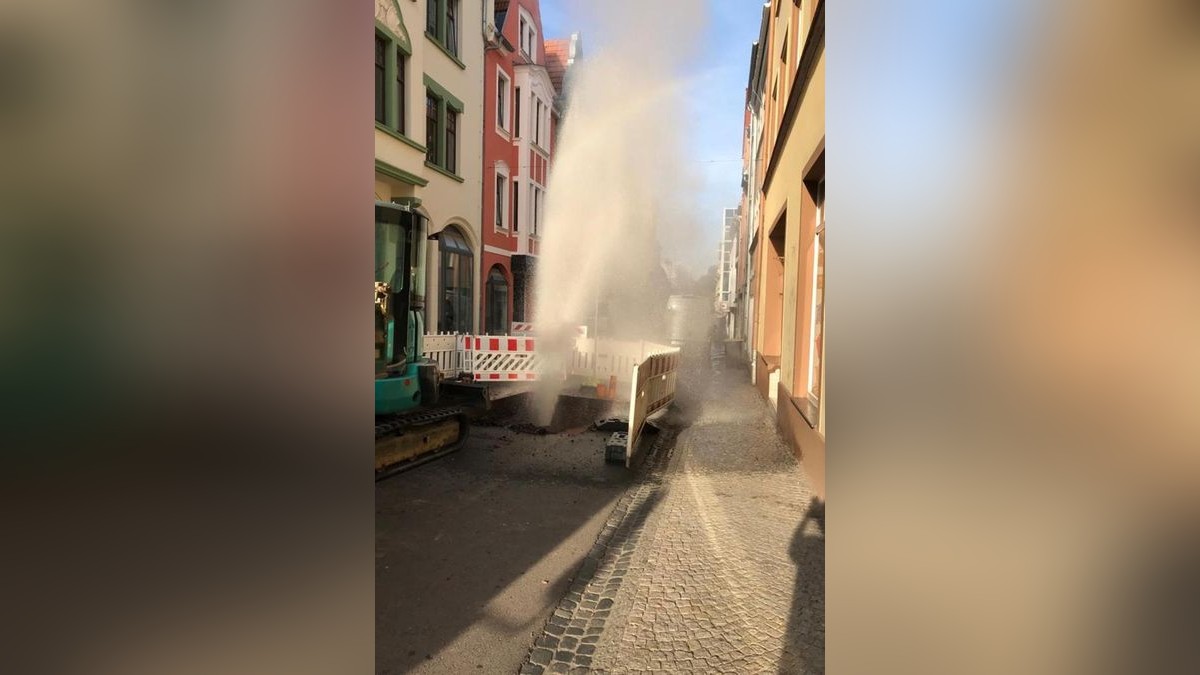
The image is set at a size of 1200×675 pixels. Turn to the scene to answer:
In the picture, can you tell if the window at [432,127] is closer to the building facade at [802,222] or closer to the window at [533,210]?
the window at [533,210]

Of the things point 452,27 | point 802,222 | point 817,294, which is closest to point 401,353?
point 817,294

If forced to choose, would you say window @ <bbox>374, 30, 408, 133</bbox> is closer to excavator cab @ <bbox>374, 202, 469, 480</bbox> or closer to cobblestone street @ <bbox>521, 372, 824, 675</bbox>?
excavator cab @ <bbox>374, 202, 469, 480</bbox>

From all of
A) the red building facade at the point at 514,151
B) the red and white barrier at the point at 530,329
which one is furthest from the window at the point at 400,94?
the red and white barrier at the point at 530,329

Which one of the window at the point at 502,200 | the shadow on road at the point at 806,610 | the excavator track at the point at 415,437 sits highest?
the window at the point at 502,200

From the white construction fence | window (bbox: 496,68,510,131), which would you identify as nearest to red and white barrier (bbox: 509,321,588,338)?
the white construction fence

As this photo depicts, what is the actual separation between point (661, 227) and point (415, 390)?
8.42 meters

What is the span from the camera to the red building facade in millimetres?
17312

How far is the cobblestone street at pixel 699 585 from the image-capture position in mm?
2855

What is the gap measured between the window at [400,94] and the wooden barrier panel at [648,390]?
7.92 meters

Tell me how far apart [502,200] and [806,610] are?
Answer: 1706 centimetres
